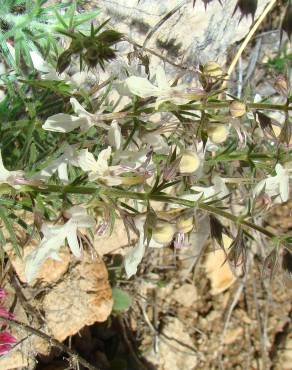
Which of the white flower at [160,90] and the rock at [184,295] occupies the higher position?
the white flower at [160,90]

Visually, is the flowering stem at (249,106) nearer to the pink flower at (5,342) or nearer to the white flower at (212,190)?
the white flower at (212,190)

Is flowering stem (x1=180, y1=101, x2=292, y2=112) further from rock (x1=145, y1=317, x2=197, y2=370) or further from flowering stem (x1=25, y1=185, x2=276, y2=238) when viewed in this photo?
rock (x1=145, y1=317, x2=197, y2=370)

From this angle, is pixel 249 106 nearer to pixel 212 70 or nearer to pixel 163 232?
pixel 212 70

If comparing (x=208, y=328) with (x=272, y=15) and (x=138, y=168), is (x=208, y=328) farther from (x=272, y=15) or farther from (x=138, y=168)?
(x=138, y=168)

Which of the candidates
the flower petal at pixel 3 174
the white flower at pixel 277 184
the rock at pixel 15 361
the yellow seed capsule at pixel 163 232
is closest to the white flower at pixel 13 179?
the flower petal at pixel 3 174

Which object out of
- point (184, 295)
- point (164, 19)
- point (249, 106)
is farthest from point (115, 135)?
point (184, 295)

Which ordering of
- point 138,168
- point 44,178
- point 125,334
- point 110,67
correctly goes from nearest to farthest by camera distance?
point 138,168 → point 44,178 → point 110,67 → point 125,334

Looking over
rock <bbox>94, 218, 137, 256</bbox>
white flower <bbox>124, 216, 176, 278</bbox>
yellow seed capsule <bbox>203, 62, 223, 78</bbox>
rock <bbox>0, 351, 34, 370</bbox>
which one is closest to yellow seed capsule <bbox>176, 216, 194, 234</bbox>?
white flower <bbox>124, 216, 176, 278</bbox>

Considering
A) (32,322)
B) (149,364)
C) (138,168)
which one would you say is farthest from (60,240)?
(149,364)
